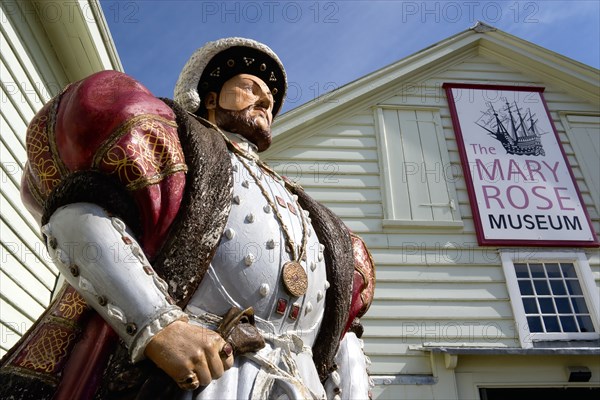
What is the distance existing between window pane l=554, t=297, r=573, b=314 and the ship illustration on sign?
1.91 m

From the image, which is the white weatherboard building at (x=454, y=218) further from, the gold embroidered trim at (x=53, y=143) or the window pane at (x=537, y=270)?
the gold embroidered trim at (x=53, y=143)

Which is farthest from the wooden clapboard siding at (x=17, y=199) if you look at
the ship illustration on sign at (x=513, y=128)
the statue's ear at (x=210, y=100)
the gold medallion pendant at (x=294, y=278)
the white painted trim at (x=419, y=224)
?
the ship illustration on sign at (x=513, y=128)

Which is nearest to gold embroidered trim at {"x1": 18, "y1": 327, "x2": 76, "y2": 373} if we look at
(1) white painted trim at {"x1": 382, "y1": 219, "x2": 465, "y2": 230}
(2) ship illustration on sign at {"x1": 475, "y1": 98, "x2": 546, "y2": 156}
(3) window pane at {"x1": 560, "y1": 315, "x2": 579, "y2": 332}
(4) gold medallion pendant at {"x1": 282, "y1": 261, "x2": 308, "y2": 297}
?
(4) gold medallion pendant at {"x1": 282, "y1": 261, "x2": 308, "y2": 297}

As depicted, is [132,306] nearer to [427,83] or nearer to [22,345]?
[22,345]

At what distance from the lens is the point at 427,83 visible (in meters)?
7.66

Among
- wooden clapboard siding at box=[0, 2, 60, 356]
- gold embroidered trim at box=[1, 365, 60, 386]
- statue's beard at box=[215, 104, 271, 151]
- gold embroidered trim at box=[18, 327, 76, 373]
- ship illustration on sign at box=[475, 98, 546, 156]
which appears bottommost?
gold embroidered trim at box=[1, 365, 60, 386]

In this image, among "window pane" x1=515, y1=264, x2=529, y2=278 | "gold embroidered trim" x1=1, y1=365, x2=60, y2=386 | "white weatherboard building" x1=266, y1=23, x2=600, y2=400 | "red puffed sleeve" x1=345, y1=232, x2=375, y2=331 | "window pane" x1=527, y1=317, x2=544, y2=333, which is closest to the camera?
"gold embroidered trim" x1=1, y1=365, x2=60, y2=386

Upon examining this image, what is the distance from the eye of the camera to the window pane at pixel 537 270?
20.2 feet

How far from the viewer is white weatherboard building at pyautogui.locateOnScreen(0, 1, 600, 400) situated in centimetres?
465

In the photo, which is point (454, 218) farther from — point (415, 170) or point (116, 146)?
point (116, 146)

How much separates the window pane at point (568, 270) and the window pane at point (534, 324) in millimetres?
719

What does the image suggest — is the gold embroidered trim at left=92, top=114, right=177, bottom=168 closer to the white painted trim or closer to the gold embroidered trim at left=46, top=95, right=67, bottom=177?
the gold embroidered trim at left=46, top=95, right=67, bottom=177

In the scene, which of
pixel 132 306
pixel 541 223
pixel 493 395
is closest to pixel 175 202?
pixel 132 306

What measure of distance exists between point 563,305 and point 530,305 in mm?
406
